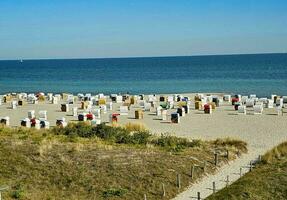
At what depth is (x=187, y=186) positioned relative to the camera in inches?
675

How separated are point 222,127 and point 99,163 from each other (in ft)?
40.6

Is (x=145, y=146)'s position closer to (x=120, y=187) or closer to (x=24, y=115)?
(x=120, y=187)

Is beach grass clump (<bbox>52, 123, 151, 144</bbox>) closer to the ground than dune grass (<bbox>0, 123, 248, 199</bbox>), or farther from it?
farther from it

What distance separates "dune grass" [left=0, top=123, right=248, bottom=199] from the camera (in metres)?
16.4

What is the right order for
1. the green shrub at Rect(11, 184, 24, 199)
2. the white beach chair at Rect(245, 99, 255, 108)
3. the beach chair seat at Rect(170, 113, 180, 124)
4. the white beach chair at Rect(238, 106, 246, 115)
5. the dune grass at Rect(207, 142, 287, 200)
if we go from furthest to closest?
the white beach chair at Rect(245, 99, 255, 108) < the white beach chair at Rect(238, 106, 246, 115) < the beach chair seat at Rect(170, 113, 180, 124) < the green shrub at Rect(11, 184, 24, 199) < the dune grass at Rect(207, 142, 287, 200)

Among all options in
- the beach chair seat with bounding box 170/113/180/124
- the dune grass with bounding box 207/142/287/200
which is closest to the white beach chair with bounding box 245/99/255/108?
the beach chair seat with bounding box 170/113/180/124

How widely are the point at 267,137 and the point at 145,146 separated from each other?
732 cm

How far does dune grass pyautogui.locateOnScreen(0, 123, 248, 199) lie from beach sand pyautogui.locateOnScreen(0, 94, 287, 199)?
701 mm

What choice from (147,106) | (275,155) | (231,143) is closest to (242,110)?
(147,106)

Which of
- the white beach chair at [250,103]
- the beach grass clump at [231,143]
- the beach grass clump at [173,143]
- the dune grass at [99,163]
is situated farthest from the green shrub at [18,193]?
the white beach chair at [250,103]

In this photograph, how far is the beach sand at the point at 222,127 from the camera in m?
19.4

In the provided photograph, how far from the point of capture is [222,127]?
97.3 ft

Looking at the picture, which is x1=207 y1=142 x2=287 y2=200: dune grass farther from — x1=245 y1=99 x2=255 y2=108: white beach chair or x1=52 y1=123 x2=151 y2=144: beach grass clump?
x1=245 y1=99 x2=255 y2=108: white beach chair

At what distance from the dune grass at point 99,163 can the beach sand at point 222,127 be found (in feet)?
2.30
